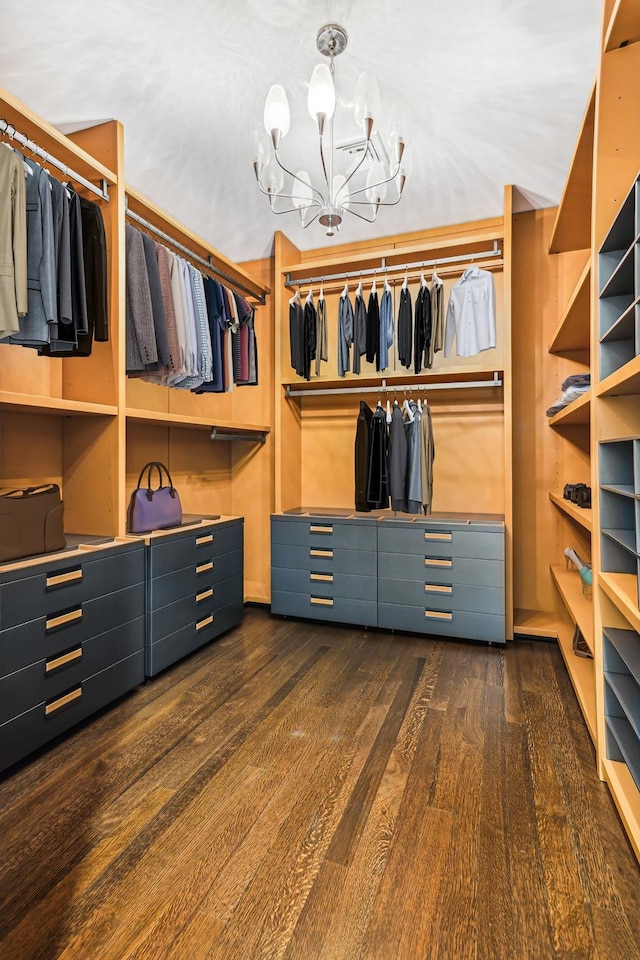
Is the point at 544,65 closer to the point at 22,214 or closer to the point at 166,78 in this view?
the point at 166,78

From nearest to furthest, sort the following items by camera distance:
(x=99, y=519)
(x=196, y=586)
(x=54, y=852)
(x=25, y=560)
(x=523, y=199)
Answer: (x=54, y=852) → (x=25, y=560) → (x=99, y=519) → (x=196, y=586) → (x=523, y=199)

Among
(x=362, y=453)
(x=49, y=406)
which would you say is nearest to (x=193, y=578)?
(x=49, y=406)

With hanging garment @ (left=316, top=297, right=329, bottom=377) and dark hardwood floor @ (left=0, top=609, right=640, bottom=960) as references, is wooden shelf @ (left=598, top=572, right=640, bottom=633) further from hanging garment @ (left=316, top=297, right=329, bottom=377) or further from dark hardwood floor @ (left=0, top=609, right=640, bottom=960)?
hanging garment @ (left=316, top=297, right=329, bottom=377)

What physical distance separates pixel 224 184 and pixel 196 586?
8.09ft

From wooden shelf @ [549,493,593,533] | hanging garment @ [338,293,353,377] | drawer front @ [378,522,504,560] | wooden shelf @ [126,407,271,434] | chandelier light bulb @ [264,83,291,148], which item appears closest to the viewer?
chandelier light bulb @ [264,83,291,148]

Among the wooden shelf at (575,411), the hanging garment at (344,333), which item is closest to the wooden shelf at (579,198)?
the wooden shelf at (575,411)

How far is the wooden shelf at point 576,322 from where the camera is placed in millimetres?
2035

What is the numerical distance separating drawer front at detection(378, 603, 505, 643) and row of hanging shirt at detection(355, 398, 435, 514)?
65cm

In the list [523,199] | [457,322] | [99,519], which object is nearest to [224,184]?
[457,322]

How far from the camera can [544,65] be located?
208 centimetres

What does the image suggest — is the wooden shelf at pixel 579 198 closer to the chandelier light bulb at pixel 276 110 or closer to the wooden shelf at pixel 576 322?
the wooden shelf at pixel 576 322

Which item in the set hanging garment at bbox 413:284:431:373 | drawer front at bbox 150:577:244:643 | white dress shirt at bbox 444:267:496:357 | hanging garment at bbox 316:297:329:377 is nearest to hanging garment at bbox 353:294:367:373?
hanging garment at bbox 316:297:329:377

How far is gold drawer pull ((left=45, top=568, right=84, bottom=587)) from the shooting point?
76.5 inches

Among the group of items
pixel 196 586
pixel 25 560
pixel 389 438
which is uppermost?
pixel 389 438
